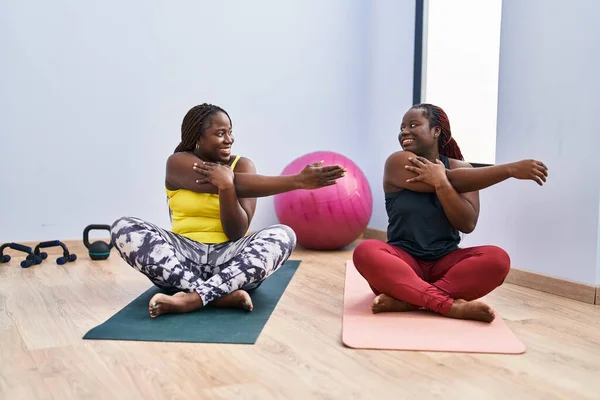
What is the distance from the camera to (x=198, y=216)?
2.68 meters

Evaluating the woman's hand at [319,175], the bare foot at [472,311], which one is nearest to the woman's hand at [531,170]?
the bare foot at [472,311]

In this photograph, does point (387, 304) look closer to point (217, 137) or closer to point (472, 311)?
point (472, 311)

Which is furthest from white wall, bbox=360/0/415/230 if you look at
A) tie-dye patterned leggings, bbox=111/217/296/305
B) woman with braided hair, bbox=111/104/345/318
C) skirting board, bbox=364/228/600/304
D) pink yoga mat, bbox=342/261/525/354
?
pink yoga mat, bbox=342/261/525/354

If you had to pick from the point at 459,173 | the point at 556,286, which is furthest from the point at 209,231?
the point at 556,286

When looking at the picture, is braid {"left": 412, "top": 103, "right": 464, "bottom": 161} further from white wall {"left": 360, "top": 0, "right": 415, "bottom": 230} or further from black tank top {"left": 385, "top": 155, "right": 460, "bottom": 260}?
white wall {"left": 360, "top": 0, "right": 415, "bottom": 230}

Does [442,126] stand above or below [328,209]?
above

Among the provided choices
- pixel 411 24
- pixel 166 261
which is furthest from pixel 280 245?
pixel 411 24

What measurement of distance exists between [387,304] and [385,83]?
2.33m

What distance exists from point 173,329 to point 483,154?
6.70 feet

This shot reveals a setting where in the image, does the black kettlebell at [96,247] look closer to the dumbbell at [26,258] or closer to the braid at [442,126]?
the dumbbell at [26,258]

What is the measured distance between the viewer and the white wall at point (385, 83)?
413 cm

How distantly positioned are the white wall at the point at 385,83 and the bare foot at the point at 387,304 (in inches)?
77.0

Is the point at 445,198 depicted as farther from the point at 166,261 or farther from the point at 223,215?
the point at 166,261

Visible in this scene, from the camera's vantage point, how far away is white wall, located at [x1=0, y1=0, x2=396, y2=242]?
11.9 feet
